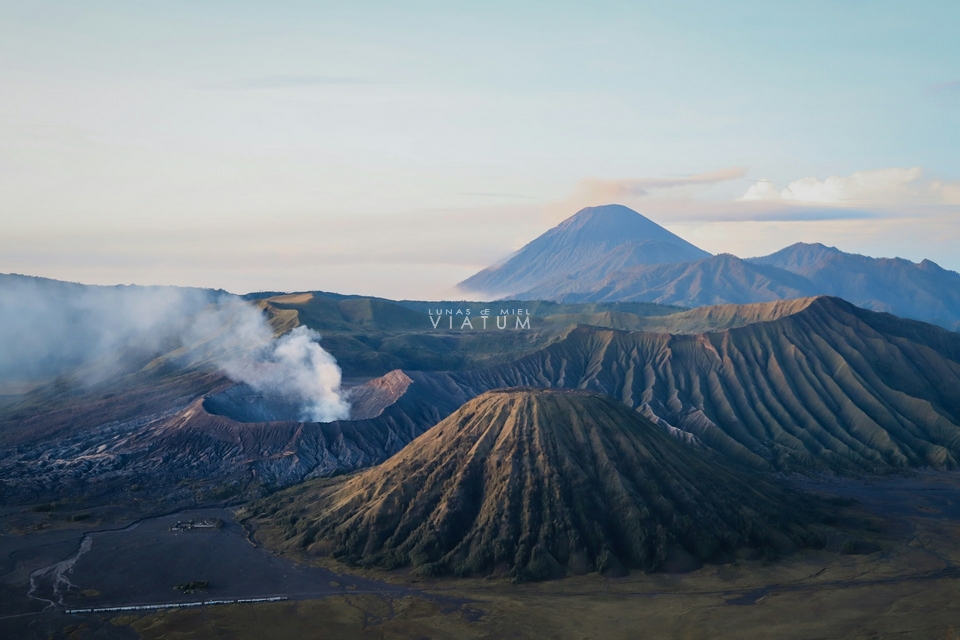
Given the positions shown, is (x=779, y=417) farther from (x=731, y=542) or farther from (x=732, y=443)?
(x=731, y=542)

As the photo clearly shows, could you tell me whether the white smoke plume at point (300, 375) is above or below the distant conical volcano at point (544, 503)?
above

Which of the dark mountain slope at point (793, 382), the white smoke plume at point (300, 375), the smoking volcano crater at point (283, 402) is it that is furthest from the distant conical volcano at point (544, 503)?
the white smoke plume at point (300, 375)

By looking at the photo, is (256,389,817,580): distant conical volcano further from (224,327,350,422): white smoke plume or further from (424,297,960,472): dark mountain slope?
(224,327,350,422): white smoke plume

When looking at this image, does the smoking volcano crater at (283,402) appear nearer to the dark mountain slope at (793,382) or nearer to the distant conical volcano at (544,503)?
the dark mountain slope at (793,382)

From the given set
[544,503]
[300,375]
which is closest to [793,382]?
[544,503]

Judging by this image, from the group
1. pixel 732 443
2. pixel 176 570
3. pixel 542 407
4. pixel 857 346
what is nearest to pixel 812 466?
pixel 732 443
